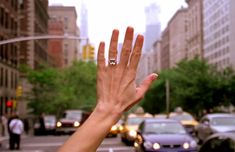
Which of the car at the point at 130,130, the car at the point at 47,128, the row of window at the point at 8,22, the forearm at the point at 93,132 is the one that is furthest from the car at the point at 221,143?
the row of window at the point at 8,22

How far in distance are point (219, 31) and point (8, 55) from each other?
55411mm

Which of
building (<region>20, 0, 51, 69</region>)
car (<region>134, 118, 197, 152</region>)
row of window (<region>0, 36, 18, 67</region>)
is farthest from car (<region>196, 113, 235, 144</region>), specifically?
building (<region>20, 0, 51, 69</region>)

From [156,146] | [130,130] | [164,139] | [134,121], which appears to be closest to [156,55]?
[134,121]

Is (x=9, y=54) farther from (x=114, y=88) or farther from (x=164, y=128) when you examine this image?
(x=114, y=88)

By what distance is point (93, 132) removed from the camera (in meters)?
2.97

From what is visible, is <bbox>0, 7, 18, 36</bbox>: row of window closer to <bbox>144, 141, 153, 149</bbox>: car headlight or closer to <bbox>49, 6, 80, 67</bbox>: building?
<bbox>49, 6, 80, 67</bbox>: building

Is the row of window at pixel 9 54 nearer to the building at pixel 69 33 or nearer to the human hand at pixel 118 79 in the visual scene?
the building at pixel 69 33

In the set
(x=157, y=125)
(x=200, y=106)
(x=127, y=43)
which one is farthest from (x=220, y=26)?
(x=127, y=43)

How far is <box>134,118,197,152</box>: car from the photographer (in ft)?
55.8

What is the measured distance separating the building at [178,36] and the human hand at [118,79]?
116587 mm

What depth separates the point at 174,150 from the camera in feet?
55.6

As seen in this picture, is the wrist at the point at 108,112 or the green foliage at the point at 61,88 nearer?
the wrist at the point at 108,112

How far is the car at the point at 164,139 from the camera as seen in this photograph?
55.8ft

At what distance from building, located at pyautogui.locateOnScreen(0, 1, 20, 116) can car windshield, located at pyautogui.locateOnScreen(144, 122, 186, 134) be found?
32.4 m
